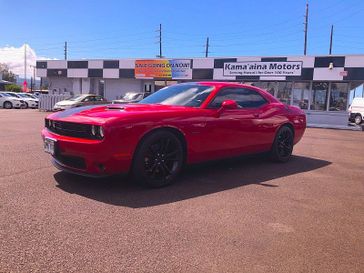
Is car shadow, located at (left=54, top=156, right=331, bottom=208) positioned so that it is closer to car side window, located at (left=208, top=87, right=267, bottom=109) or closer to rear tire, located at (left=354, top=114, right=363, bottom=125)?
car side window, located at (left=208, top=87, right=267, bottom=109)

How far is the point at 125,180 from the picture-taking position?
451cm

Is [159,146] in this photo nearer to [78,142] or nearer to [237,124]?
[78,142]

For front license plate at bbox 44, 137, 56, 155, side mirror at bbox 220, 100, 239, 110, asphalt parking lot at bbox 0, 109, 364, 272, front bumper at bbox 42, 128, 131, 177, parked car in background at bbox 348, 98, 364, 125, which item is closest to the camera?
asphalt parking lot at bbox 0, 109, 364, 272

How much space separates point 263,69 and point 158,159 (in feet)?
52.2

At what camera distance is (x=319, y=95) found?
61.6 feet

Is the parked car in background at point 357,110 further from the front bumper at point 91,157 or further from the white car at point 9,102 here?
the white car at point 9,102

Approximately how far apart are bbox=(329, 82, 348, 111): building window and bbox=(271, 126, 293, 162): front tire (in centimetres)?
1348

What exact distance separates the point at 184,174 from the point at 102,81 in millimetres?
21218

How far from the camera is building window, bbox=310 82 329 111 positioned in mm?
18531

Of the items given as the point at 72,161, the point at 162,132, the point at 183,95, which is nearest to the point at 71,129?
the point at 72,161

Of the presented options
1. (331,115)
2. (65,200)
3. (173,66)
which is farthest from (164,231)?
(173,66)

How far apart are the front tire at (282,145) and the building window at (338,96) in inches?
531

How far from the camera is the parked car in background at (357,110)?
1988 cm

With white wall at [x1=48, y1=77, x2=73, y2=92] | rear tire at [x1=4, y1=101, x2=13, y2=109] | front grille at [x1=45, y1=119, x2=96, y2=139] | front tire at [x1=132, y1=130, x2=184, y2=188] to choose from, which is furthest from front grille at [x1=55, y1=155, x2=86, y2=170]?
rear tire at [x1=4, y1=101, x2=13, y2=109]
